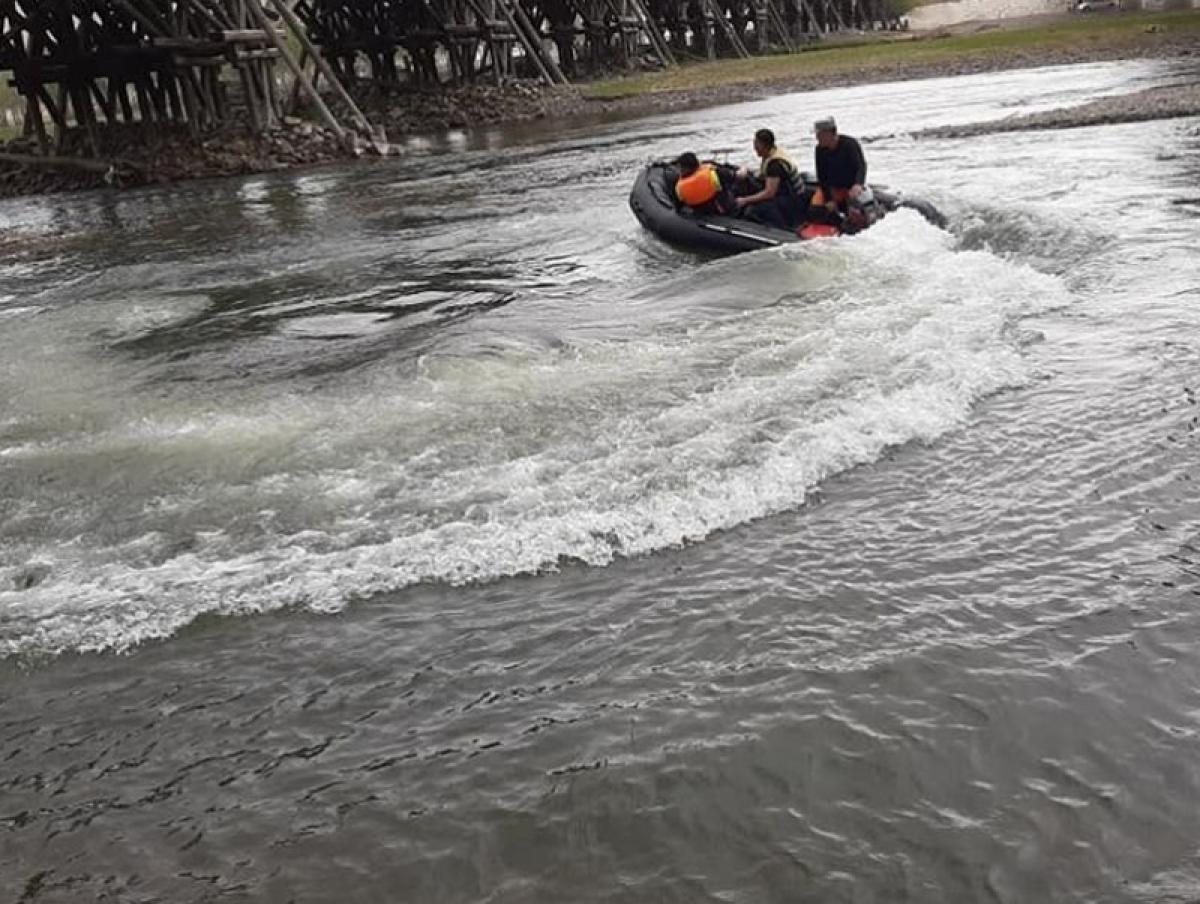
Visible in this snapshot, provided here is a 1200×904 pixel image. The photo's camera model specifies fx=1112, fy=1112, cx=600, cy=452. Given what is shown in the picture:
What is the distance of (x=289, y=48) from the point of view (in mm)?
34000

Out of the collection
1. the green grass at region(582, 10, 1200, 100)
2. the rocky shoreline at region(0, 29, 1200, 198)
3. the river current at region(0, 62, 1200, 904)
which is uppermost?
the green grass at region(582, 10, 1200, 100)

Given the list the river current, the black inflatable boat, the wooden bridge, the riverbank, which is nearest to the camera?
the river current

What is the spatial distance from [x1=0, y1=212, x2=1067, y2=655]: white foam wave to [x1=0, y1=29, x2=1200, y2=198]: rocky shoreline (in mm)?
11788

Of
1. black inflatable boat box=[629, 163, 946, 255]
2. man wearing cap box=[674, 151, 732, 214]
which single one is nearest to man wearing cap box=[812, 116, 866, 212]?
black inflatable boat box=[629, 163, 946, 255]

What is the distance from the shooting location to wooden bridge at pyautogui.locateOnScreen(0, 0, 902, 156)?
912 inches

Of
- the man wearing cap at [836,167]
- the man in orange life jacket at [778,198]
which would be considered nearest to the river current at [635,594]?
the man wearing cap at [836,167]

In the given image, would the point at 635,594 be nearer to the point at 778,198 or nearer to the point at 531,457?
the point at 531,457

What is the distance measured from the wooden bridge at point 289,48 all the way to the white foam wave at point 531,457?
1751 cm

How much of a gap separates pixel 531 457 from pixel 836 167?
6169mm

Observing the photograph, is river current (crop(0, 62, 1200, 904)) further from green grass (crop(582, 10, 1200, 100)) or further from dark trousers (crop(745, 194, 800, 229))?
green grass (crop(582, 10, 1200, 100))

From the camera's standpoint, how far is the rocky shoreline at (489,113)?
1880cm

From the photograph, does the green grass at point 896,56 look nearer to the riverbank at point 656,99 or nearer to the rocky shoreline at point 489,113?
the riverbank at point 656,99

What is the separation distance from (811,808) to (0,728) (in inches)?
115

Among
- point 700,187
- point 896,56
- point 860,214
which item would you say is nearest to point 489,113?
point 896,56
